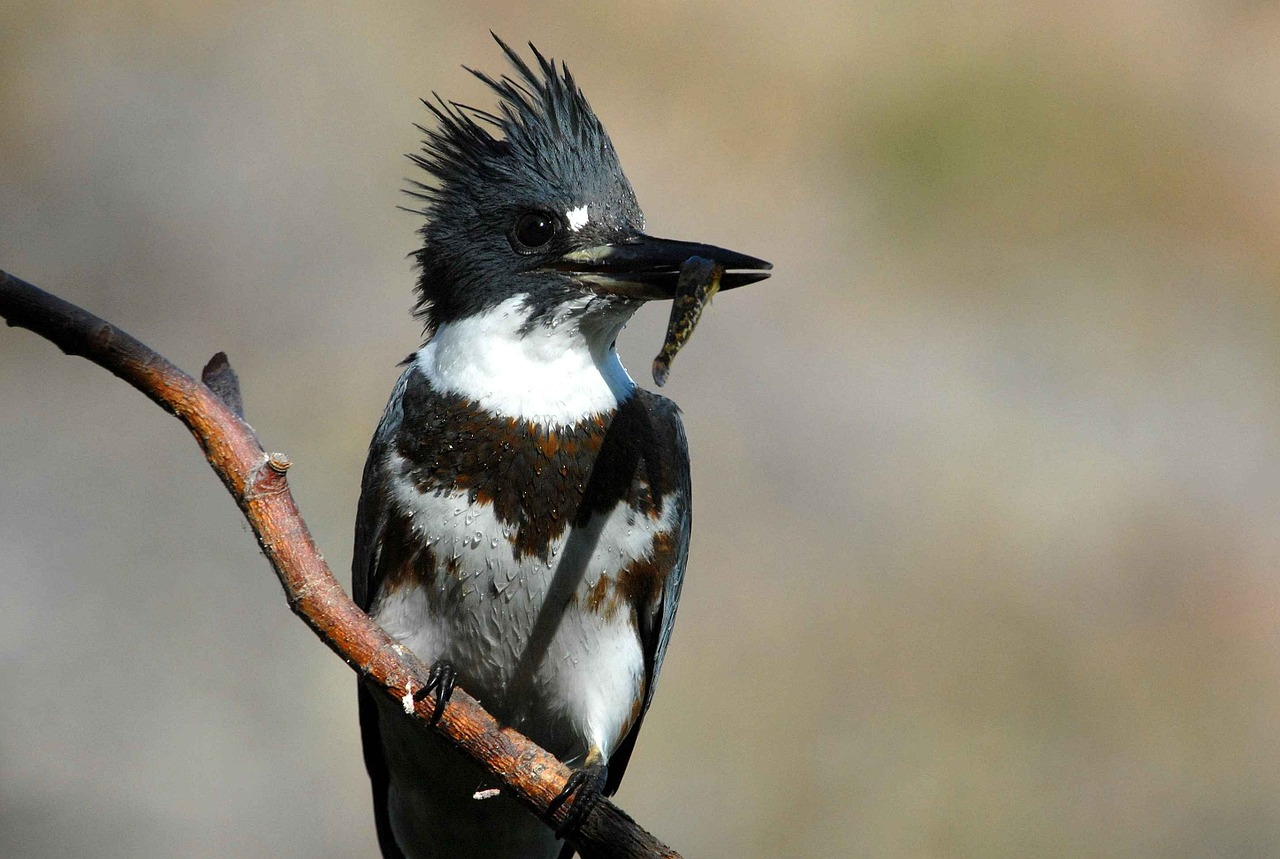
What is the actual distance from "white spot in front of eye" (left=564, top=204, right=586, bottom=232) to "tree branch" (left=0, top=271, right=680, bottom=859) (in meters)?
0.69

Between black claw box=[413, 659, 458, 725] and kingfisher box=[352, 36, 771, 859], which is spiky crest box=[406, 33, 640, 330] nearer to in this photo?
kingfisher box=[352, 36, 771, 859]

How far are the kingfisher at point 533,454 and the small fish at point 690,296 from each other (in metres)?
0.07

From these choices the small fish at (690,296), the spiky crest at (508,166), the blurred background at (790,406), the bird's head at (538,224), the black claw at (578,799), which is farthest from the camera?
the blurred background at (790,406)

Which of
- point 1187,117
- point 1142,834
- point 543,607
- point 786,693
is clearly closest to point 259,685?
point 786,693

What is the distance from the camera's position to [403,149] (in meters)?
6.25

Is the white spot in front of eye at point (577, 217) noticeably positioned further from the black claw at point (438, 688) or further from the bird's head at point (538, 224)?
the black claw at point (438, 688)

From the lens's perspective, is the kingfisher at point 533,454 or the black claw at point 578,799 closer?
the black claw at point 578,799

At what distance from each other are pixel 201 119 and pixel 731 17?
111 inches

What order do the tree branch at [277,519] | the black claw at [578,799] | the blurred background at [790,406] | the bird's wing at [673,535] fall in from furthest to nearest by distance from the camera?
the blurred background at [790,406], the bird's wing at [673,535], the black claw at [578,799], the tree branch at [277,519]

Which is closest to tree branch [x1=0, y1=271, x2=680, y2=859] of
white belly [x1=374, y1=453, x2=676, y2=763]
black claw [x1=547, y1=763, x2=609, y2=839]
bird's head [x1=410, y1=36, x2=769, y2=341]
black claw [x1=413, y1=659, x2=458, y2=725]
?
black claw [x1=413, y1=659, x2=458, y2=725]

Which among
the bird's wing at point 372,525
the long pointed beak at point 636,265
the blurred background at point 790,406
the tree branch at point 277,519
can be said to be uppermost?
the blurred background at point 790,406

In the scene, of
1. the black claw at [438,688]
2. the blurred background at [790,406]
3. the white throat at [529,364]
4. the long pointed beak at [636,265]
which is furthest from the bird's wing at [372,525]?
the blurred background at [790,406]

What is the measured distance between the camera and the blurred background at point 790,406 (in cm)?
465

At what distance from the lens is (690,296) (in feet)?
6.46
